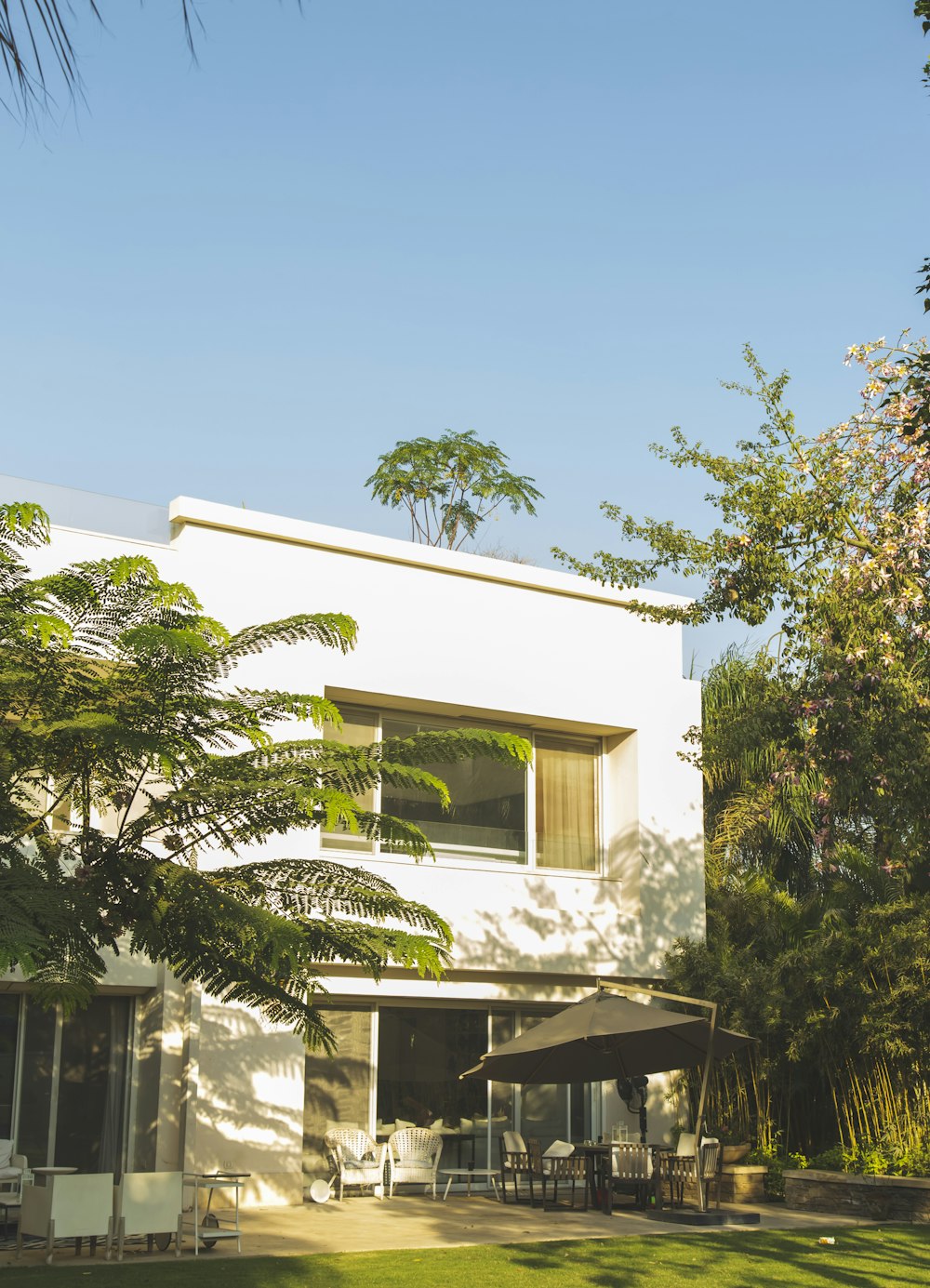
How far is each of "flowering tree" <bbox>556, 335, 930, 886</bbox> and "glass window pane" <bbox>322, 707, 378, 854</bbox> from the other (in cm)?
447

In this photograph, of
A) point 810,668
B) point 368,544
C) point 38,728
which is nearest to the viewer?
point 38,728

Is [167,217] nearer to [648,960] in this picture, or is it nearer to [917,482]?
[917,482]

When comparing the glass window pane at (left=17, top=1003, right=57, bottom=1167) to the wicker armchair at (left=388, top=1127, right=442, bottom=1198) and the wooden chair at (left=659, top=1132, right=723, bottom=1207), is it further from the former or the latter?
the wooden chair at (left=659, top=1132, right=723, bottom=1207)

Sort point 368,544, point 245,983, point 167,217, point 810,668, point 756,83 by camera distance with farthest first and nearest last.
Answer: point 368,544
point 810,668
point 245,983
point 756,83
point 167,217

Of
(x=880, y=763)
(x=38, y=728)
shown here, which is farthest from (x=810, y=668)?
(x=38, y=728)

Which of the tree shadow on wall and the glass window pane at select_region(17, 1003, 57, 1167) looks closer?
the glass window pane at select_region(17, 1003, 57, 1167)

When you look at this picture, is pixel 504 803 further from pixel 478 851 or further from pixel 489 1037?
pixel 489 1037

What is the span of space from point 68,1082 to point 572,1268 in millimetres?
6662

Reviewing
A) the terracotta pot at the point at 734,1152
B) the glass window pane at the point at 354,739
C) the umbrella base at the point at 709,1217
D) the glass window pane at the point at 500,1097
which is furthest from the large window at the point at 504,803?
the umbrella base at the point at 709,1217

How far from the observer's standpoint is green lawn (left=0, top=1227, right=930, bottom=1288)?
34.8 feet

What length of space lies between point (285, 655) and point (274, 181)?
1319 centimetres

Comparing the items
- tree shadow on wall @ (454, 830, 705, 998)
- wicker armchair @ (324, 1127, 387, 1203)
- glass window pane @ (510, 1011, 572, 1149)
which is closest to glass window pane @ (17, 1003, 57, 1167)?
wicker armchair @ (324, 1127, 387, 1203)

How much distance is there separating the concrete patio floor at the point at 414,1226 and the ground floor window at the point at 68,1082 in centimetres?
196

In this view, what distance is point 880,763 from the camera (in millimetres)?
13797
